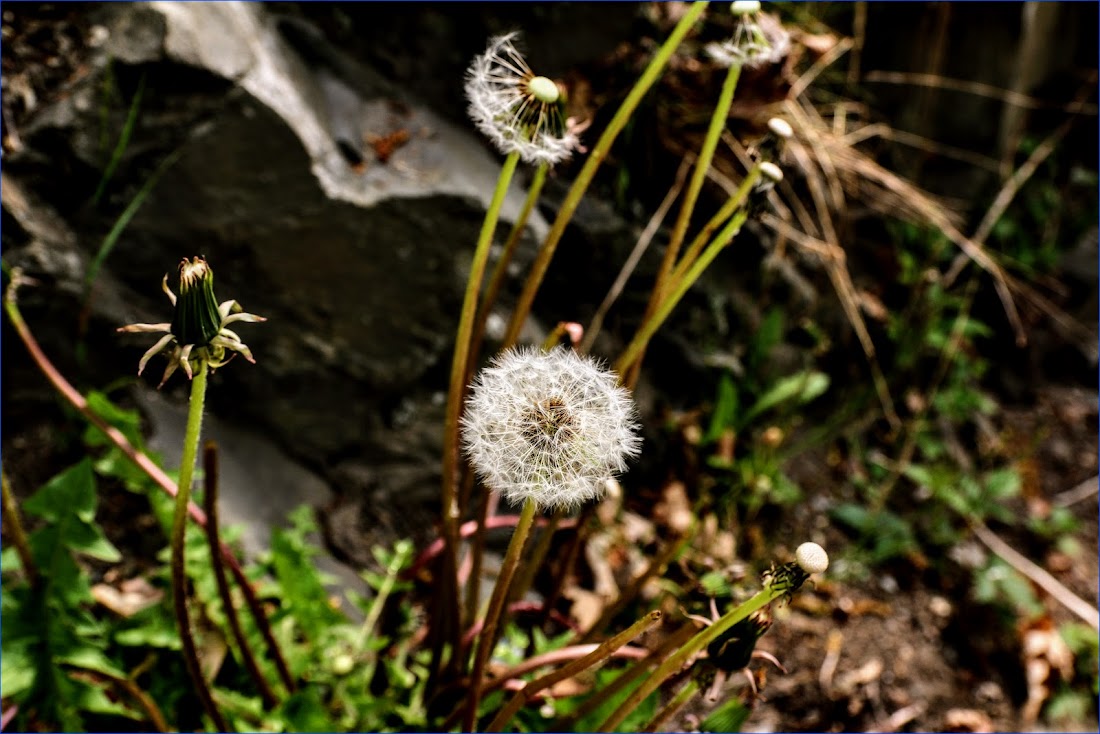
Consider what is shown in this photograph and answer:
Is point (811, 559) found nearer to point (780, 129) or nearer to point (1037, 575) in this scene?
point (780, 129)

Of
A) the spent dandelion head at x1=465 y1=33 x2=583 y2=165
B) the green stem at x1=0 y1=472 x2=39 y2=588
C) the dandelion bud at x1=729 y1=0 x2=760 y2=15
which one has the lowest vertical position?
the green stem at x1=0 y1=472 x2=39 y2=588

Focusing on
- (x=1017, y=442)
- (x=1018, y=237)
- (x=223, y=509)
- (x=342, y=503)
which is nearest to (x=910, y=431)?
(x=1017, y=442)

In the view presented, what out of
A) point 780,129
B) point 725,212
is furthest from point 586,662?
point 780,129

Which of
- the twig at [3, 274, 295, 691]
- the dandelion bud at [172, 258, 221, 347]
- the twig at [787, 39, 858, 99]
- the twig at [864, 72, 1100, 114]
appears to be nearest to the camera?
the dandelion bud at [172, 258, 221, 347]

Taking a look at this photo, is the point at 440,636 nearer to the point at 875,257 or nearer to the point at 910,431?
the point at 910,431

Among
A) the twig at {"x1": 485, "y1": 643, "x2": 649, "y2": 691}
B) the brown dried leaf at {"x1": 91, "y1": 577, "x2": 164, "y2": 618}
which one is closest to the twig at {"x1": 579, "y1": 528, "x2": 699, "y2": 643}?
the twig at {"x1": 485, "y1": 643, "x2": 649, "y2": 691}

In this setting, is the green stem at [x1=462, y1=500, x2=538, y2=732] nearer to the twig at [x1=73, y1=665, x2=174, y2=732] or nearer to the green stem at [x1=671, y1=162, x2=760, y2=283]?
the green stem at [x1=671, y1=162, x2=760, y2=283]

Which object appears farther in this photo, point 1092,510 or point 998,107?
point 998,107
